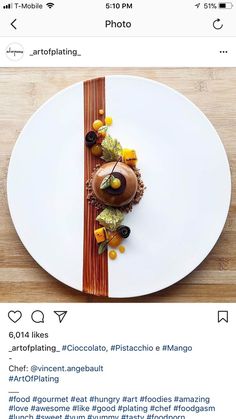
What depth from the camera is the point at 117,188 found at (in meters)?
1.86

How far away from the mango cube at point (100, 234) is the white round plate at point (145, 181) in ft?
0.22

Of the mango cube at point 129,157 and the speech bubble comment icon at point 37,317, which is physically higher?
the mango cube at point 129,157

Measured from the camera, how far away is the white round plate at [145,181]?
1.92 metres

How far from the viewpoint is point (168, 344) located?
6.48 feet

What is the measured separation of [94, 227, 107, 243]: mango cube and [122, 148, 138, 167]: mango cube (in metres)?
0.26

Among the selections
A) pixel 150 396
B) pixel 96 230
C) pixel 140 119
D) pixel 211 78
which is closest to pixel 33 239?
pixel 96 230

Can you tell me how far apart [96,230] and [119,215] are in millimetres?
97

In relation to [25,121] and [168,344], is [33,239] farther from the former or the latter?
[168,344]

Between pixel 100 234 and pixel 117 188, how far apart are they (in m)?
0.18
